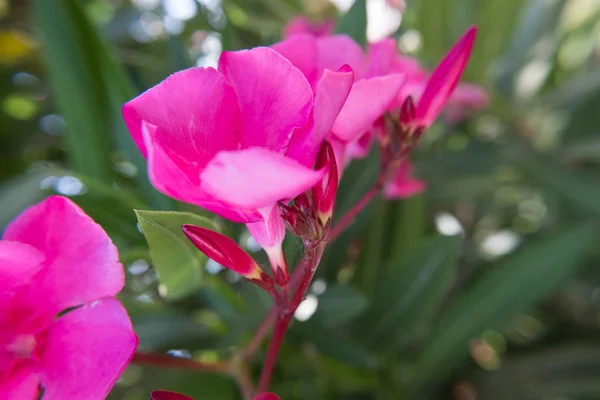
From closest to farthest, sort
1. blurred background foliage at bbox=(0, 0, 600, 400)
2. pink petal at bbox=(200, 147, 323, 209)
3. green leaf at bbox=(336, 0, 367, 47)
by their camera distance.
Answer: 1. pink petal at bbox=(200, 147, 323, 209)
2. green leaf at bbox=(336, 0, 367, 47)
3. blurred background foliage at bbox=(0, 0, 600, 400)

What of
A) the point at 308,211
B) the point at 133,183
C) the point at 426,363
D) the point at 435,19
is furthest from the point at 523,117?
the point at 308,211

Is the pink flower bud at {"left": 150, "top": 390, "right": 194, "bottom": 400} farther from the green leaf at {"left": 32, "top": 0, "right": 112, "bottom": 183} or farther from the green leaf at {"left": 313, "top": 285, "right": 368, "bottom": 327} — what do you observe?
the green leaf at {"left": 32, "top": 0, "right": 112, "bottom": 183}

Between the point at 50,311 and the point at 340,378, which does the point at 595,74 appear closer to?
the point at 340,378

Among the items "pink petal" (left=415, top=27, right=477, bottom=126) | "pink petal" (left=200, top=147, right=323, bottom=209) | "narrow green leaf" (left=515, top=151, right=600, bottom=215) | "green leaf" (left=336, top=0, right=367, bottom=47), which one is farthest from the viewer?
"narrow green leaf" (left=515, top=151, right=600, bottom=215)

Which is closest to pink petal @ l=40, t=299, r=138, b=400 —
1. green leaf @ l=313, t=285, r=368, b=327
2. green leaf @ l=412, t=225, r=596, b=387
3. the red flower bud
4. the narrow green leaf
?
the red flower bud

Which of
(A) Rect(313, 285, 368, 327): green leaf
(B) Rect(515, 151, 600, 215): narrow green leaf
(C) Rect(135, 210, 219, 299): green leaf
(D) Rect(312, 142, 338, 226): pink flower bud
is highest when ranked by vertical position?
(B) Rect(515, 151, 600, 215): narrow green leaf

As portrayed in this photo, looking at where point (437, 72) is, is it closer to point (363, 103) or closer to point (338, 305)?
point (363, 103)

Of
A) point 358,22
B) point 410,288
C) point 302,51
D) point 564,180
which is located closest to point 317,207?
point 302,51
